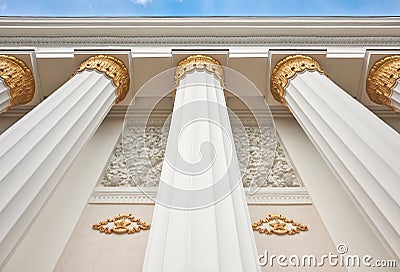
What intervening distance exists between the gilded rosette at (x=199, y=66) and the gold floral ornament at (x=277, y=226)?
1429 millimetres

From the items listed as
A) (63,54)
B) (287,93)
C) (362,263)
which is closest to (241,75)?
(287,93)

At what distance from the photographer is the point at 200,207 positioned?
5.96 feet

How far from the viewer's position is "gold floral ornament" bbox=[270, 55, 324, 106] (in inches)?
155

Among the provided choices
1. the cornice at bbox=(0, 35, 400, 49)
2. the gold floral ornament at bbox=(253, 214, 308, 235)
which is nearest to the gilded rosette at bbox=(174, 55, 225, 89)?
the cornice at bbox=(0, 35, 400, 49)

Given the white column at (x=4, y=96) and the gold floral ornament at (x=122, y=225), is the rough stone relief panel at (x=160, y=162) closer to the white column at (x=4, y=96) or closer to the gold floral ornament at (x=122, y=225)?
the gold floral ornament at (x=122, y=225)

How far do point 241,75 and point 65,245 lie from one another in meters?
2.51

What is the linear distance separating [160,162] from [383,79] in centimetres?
234

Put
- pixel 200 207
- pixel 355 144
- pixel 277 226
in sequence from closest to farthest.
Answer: pixel 200 207
pixel 355 144
pixel 277 226

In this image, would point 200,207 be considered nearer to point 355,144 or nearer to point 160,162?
point 355,144

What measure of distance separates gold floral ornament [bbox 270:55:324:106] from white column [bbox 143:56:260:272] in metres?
1.29

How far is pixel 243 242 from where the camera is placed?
1.68m

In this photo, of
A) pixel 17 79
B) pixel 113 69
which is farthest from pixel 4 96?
pixel 113 69

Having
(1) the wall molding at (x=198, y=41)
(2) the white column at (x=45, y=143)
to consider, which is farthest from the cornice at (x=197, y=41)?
(2) the white column at (x=45, y=143)

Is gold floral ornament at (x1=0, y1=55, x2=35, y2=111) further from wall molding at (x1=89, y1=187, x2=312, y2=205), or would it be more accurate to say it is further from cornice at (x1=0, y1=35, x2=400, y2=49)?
wall molding at (x1=89, y1=187, x2=312, y2=205)
